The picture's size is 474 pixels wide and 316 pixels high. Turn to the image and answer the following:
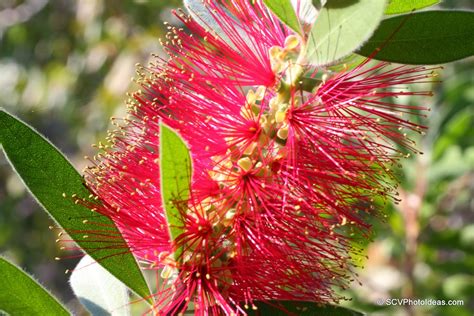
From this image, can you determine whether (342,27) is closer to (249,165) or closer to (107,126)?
(249,165)

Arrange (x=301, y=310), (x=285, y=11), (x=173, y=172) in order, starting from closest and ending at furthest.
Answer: (x=173, y=172), (x=285, y=11), (x=301, y=310)

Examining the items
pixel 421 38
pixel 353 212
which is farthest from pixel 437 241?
pixel 421 38

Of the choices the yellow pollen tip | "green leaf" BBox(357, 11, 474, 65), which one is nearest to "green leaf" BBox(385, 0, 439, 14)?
"green leaf" BBox(357, 11, 474, 65)

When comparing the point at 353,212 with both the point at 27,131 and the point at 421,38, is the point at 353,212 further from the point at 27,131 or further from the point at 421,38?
the point at 27,131

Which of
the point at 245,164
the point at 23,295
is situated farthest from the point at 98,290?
the point at 245,164

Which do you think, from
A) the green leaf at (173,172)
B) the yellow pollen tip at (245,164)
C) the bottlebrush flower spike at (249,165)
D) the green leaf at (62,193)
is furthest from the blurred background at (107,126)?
the green leaf at (173,172)

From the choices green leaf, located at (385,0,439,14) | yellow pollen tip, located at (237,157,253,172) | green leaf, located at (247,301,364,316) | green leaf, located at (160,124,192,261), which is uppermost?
green leaf, located at (385,0,439,14)

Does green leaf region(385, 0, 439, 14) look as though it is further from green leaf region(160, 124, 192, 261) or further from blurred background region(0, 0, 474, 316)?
blurred background region(0, 0, 474, 316)
